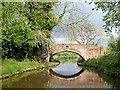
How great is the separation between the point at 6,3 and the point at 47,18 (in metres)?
5.21

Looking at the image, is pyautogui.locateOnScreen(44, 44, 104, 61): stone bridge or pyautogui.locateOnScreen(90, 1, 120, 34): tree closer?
pyautogui.locateOnScreen(90, 1, 120, 34): tree

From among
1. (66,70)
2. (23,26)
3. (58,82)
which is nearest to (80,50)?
(66,70)

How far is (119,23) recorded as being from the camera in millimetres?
7578

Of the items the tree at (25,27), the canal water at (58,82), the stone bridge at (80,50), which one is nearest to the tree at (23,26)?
the tree at (25,27)

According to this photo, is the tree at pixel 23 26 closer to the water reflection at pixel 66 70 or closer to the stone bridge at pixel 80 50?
the water reflection at pixel 66 70

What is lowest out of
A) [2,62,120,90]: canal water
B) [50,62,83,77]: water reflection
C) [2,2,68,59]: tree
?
[50,62,83,77]: water reflection

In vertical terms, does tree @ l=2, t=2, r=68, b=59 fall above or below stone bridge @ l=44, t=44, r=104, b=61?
above

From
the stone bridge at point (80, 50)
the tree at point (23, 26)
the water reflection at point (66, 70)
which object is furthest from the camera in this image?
the stone bridge at point (80, 50)

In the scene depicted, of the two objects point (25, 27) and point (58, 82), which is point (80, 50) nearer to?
point (25, 27)

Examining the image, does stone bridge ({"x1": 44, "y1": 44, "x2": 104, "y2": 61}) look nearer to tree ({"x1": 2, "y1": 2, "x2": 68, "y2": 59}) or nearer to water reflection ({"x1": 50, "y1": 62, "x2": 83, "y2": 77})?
tree ({"x1": 2, "y1": 2, "x2": 68, "y2": 59})

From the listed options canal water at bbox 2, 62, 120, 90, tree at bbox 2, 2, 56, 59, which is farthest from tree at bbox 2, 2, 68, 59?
canal water at bbox 2, 62, 120, 90

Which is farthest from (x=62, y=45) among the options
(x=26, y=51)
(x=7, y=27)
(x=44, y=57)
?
(x=7, y=27)

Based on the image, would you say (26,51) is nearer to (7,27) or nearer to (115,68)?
(7,27)

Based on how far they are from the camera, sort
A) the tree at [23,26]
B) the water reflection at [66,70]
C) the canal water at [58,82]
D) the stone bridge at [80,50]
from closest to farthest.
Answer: the canal water at [58,82] → the tree at [23,26] → the water reflection at [66,70] → the stone bridge at [80,50]
